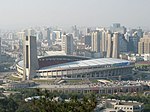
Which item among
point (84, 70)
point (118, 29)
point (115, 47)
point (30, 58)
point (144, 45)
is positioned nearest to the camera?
point (30, 58)

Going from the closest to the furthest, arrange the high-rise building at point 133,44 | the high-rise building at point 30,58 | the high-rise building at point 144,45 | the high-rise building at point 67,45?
1. the high-rise building at point 30,58
2. the high-rise building at point 67,45
3. the high-rise building at point 144,45
4. the high-rise building at point 133,44

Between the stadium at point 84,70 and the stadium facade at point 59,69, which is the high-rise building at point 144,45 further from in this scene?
the stadium facade at point 59,69

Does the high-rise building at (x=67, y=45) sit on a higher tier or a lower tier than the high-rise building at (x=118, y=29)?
lower

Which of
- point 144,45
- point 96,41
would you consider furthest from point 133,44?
point 96,41

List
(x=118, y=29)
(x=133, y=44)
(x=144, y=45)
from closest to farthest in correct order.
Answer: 1. (x=144, y=45)
2. (x=133, y=44)
3. (x=118, y=29)

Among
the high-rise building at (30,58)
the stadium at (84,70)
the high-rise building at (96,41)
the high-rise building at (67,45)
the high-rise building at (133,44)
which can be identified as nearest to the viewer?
the high-rise building at (30,58)

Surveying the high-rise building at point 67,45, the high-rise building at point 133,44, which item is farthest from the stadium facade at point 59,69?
the high-rise building at point 133,44

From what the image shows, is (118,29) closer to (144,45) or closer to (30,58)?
(144,45)

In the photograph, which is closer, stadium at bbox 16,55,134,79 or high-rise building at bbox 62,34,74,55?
stadium at bbox 16,55,134,79

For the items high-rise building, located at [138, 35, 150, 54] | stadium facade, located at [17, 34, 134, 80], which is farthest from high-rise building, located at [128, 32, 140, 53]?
stadium facade, located at [17, 34, 134, 80]

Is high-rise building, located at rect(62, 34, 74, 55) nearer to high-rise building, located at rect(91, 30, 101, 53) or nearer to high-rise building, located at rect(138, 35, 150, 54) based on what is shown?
high-rise building, located at rect(91, 30, 101, 53)

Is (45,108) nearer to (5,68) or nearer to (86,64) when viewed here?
(86,64)

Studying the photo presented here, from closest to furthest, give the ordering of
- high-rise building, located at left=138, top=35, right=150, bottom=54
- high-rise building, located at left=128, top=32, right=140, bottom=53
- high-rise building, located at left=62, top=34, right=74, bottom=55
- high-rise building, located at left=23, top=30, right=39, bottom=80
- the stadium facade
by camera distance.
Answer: high-rise building, located at left=23, top=30, right=39, bottom=80, the stadium facade, high-rise building, located at left=62, top=34, right=74, bottom=55, high-rise building, located at left=138, top=35, right=150, bottom=54, high-rise building, located at left=128, top=32, right=140, bottom=53
